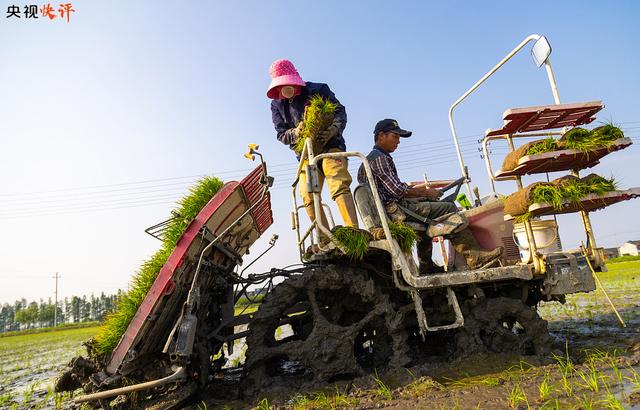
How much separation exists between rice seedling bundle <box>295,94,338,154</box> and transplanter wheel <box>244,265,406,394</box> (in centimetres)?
150

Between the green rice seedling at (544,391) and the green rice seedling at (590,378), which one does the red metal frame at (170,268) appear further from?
the green rice seedling at (590,378)

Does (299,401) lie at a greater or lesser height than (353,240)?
lesser

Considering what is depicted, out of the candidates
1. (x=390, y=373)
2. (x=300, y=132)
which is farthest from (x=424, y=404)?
(x=300, y=132)

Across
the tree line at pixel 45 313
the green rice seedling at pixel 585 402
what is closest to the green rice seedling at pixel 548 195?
the green rice seedling at pixel 585 402

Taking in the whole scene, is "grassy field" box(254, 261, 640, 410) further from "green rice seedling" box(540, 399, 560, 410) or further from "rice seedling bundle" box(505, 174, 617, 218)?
"rice seedling bundle" box(505, 174, 617, 218)

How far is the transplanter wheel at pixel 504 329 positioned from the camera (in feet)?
12.0

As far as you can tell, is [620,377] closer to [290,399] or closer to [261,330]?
[290,399]

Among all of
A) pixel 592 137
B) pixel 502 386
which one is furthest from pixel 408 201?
pixel 502 386

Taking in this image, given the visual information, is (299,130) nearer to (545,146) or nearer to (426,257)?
(426,257)

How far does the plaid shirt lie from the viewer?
4145 millimetres

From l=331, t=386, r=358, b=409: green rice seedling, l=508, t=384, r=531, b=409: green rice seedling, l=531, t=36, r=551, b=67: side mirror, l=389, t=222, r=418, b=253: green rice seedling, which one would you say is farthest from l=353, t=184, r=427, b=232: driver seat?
l=531, t=36, r=551, b=67: side mirror

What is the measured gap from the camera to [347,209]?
4062 millimetres

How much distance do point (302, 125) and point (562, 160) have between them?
2786 millimetres

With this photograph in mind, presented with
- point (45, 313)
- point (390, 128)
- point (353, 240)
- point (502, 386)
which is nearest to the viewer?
point (502, 386)
